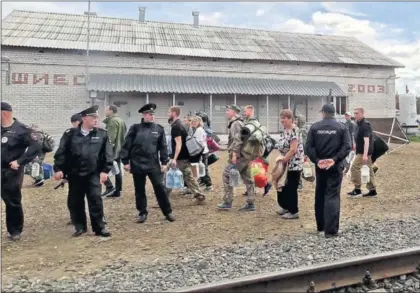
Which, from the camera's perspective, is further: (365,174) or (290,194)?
(365,174)

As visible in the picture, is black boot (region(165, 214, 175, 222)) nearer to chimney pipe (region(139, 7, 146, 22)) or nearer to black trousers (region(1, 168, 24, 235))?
black trousers (region(1, 168, 24, 235))

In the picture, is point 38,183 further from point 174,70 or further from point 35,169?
point 174,70

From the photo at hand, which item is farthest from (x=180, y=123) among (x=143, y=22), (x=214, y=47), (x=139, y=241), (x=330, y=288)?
(x=143, y=22)

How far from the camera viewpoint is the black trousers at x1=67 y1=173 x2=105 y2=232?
5.57 meters

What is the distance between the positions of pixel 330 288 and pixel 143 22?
26.2 meters

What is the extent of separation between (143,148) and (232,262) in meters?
2.43

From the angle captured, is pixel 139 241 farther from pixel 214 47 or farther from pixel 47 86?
pixel 214 47

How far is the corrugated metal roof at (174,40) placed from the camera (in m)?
22.8

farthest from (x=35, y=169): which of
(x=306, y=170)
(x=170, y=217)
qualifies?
(x=306, y=170)

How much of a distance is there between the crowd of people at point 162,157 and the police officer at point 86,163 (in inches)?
0.5

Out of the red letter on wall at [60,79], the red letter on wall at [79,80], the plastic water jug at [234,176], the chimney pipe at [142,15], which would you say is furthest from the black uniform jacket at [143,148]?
the chimney pipe at [142,15]

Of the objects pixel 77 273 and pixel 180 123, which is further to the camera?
pixel 180 123

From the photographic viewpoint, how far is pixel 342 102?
27922mm

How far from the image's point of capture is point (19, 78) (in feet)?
70.8
